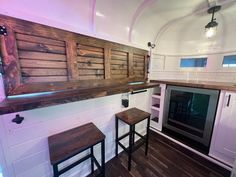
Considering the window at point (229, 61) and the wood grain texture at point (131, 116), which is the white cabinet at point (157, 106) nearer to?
the wood grain texture at point (131, 116)

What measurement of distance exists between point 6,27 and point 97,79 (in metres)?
0.80

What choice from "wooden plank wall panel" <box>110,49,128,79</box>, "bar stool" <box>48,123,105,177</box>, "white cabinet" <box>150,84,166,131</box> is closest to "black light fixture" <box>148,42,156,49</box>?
"wooden plank wall panel" <box>110,49,128,79</box>

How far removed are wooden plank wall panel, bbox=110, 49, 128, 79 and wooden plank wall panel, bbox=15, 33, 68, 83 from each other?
597mm

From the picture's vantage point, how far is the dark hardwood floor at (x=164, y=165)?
4.23 feet

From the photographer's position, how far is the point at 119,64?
1.42m

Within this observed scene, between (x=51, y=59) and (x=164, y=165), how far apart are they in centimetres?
190

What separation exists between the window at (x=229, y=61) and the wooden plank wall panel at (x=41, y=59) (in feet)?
8.35

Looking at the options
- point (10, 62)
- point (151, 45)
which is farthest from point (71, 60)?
point (151, 45)

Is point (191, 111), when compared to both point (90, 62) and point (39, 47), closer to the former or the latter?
point (90, 62)

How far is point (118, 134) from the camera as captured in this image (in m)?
1.54

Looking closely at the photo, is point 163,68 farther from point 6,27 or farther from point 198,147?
point 6,27

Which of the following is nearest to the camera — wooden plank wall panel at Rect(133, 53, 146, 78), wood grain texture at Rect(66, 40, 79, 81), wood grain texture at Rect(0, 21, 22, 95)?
wood grain texture at Rect(0, 21, 22, 95)

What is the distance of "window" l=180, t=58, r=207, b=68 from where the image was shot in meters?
2.03

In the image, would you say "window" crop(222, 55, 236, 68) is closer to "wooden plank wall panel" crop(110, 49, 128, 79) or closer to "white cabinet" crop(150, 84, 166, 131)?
"white cabinet" crop(150, 84, 166, 131)
